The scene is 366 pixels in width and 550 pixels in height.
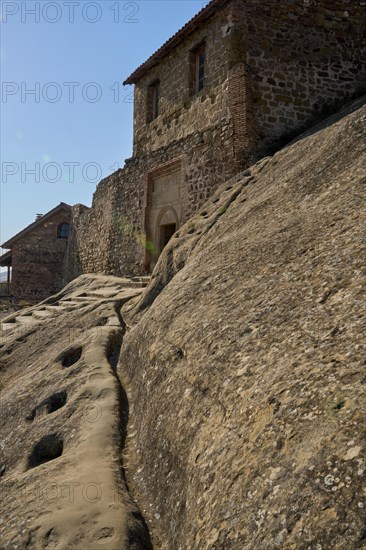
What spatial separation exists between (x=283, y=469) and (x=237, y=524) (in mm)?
376

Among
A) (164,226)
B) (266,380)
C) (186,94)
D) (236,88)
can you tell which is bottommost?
(266,380)

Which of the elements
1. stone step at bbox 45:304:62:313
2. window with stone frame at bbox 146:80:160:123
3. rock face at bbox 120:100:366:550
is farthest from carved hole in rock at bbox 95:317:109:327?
window with stone frame at bbox 146:80:160:123

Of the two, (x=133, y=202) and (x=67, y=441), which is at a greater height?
(x=133, y=202)

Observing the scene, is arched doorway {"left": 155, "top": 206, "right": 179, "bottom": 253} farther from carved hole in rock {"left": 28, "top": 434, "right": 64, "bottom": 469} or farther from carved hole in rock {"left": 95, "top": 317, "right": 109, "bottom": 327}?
carved hole in rock {"left": 28, "top": 434, "right": 64, "bottom": 469}

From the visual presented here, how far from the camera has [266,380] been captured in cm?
303

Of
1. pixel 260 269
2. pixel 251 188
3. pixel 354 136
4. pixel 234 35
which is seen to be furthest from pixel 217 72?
pixel 260 269

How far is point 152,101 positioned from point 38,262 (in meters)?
15.5

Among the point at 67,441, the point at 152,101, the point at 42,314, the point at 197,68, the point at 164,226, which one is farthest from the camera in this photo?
the point at 152,101

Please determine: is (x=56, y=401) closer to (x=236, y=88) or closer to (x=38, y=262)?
(x=236, y=88)

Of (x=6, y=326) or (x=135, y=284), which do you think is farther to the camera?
(x=135, y=284)

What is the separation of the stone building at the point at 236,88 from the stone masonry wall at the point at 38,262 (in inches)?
572

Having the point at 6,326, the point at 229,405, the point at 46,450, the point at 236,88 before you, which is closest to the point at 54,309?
the point at 6,326

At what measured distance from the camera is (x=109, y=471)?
147 inches

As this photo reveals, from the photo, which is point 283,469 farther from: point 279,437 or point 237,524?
point 237,524
